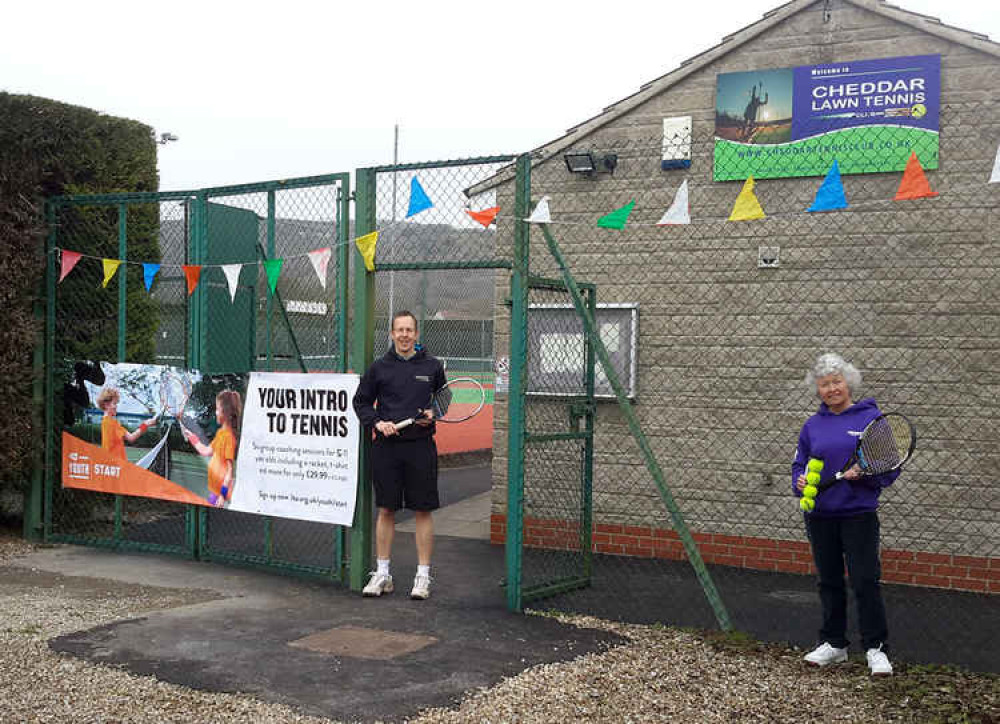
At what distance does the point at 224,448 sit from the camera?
316 inches

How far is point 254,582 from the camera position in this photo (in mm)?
7641

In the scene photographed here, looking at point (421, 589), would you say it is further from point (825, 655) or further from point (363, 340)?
point (825, 655)

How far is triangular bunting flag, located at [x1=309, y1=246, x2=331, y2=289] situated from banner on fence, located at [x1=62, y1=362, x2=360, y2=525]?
728mm

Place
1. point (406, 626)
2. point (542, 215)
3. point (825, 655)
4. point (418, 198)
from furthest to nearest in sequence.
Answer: point (418, 198) → point (542, 215) → point (406, 626) → point (825, 655)

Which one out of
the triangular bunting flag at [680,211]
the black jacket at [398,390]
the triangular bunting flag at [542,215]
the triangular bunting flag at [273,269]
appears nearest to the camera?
the triangular bunting flag at [680,211]

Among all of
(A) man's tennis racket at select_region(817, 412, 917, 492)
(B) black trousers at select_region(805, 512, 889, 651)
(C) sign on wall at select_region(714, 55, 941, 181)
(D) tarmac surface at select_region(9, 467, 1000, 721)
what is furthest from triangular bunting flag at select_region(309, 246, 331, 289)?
(A) man's tennis racket at select_region(817, 412, 917, 492)

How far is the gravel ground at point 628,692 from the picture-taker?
4.77 metres

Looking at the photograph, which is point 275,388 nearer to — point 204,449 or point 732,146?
point 204,449

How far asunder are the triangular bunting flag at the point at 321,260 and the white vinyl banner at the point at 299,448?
72 cm

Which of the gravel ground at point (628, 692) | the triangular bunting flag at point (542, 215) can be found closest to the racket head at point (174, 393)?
the gravel ground at point (628, 692)

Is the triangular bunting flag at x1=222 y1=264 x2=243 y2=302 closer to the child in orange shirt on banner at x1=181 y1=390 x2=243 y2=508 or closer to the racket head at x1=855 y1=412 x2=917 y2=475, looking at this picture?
the child in orange shirt on banner at x1=181 y1=390 x2=243 y2=508

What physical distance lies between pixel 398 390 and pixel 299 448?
1038 mm

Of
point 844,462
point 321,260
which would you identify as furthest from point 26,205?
point 844,462

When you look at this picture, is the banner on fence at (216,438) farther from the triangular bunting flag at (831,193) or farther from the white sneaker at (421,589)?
the triangular bunting flag at (831,193)
